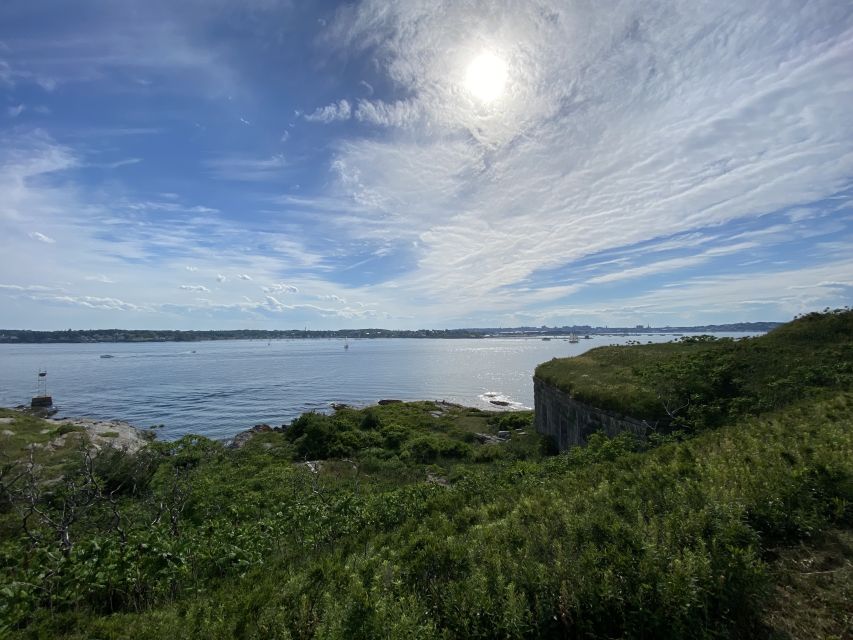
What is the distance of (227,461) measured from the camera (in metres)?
25.1

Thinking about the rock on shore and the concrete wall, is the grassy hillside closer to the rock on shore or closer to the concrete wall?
the concrete wall

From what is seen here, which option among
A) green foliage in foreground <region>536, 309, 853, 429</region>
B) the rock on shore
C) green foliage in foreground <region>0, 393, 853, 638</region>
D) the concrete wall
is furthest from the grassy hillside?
the rock on shore

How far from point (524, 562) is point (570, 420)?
64.9 feet

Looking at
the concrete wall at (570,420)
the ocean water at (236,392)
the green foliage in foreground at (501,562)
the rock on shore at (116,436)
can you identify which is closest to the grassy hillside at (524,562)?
the green foliage in foreground at (501,562)

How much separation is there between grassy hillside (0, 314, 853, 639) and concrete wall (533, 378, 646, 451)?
7407mm

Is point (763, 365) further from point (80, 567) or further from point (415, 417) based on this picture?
point (415, 417)

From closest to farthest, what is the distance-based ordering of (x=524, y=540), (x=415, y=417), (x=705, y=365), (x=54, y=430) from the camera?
(x=524, y=540) → (x=705, y=365) → (x=54, y=430) → (x=415, y=417)

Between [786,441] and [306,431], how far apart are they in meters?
29.9

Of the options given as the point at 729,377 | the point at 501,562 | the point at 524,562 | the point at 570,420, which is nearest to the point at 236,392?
the point at 570,420

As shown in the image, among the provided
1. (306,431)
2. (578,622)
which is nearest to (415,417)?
(306,431)

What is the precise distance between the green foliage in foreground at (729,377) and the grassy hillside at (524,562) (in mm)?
4571

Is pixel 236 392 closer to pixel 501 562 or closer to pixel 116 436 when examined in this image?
pixel 116 436

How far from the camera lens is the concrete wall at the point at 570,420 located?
1790 cm

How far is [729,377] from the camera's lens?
18031mm
